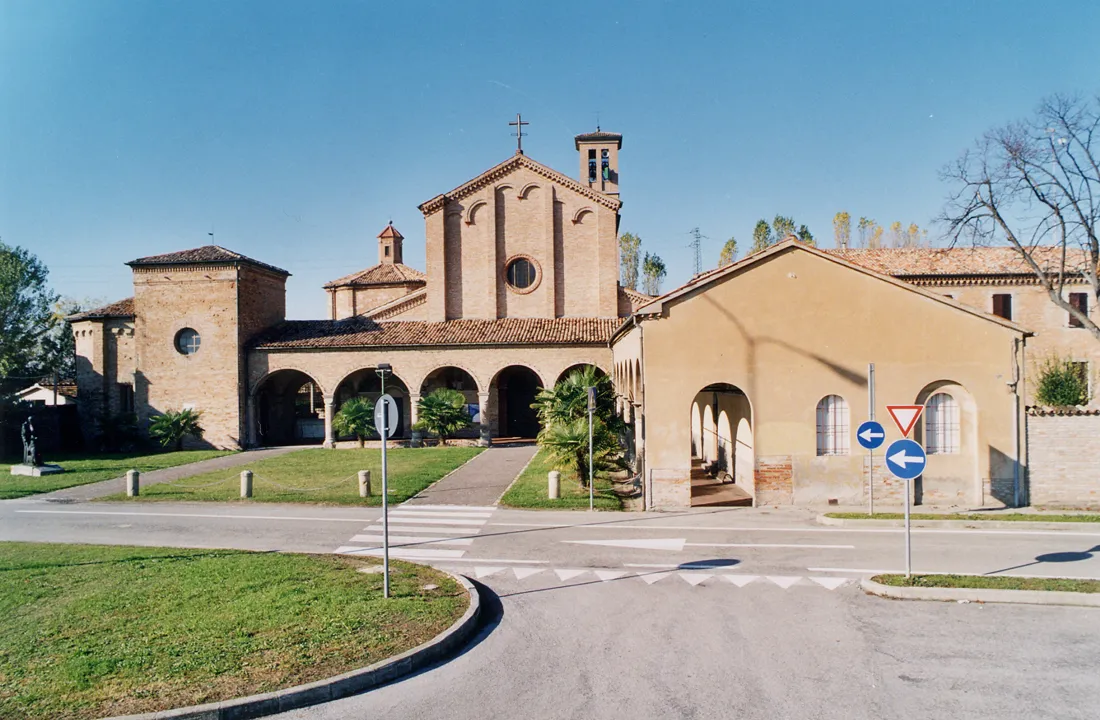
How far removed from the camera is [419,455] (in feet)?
87.0

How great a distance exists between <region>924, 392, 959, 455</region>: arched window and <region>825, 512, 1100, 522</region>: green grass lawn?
171 centimetres

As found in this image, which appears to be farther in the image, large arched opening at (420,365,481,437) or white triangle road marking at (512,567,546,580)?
large arched opening at (420,365,481,437)

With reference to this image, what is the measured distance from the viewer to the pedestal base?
73.2 feet

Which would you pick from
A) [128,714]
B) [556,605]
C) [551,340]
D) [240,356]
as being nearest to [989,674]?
[556,605]

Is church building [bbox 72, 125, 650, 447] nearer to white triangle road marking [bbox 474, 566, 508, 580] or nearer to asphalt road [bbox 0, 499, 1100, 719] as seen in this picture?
asphalt road [bbox 0, 499, 1100, 719]

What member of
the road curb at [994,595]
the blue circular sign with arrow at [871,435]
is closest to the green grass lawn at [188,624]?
the road curb at [994,595]

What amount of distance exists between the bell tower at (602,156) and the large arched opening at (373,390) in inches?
560

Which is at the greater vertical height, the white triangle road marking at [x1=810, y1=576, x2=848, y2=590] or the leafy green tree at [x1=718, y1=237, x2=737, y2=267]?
the leafy green tree at [x1=718, y1=237, x2=737, y2=267]

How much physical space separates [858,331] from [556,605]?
10.2 meters

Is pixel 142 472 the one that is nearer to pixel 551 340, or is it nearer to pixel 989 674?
pixel 551 340

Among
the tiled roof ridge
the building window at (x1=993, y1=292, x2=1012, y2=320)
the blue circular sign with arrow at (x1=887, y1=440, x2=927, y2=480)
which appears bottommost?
the blue circular sign with arrow at (x1=887, y1=440, x2=927, y2=480)

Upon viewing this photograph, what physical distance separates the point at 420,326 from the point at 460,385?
11.6ft

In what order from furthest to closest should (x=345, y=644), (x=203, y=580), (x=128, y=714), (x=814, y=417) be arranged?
(x=814, y=417)
(x=203, y=580)
(x=345, y=644)
(x=128, y=714)

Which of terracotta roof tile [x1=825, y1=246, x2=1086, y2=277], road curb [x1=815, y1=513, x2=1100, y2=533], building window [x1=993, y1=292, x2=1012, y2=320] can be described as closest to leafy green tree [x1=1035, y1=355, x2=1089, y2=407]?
building window [x1=993, y1=292, x2=1012, y2=320]
